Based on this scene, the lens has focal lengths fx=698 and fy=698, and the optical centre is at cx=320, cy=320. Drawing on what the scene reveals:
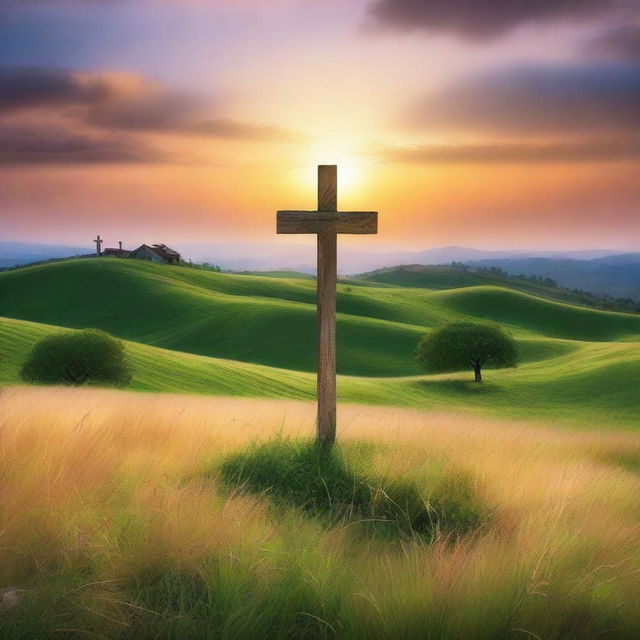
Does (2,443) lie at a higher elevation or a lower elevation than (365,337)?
higher

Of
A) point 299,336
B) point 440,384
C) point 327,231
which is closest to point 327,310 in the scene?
point 327,231

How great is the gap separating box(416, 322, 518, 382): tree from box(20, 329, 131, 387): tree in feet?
106

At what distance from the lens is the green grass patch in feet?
23.3

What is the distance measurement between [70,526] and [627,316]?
13081cm

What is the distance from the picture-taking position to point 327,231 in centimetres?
996

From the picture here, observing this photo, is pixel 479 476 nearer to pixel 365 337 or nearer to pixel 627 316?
pixel 365 337

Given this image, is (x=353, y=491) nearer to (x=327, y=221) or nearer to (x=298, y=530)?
(x=298, y=530)

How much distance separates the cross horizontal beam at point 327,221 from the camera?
9.85 meters

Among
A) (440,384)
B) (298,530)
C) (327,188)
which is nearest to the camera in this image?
(298,530)

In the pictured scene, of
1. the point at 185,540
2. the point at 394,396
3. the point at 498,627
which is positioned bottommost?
the point at 394,396

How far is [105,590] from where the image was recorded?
16.0 feet

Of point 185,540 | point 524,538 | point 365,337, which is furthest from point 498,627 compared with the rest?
point 365,337

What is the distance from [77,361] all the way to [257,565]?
25516 mm

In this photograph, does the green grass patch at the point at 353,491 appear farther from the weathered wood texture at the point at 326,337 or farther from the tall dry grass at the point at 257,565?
the weathered wood texture at the point at 326,337
